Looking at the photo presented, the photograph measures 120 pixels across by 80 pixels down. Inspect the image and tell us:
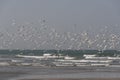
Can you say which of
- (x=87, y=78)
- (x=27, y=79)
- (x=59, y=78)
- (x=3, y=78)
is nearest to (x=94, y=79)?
(x=87, y=78)

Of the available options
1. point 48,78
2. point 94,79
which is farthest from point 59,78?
point 94,79

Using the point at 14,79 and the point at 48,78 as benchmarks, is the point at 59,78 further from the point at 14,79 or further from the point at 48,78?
the point at 14,79

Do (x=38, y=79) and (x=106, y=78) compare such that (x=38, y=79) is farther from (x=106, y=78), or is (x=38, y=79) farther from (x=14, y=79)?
(x=106, y=78)

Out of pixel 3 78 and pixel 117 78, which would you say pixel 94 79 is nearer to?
pixel 117 78

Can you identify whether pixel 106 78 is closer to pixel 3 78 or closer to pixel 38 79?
pixel 38 79

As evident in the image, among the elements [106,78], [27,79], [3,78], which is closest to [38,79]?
[27,79]

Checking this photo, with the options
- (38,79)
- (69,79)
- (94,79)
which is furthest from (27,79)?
(94,79)

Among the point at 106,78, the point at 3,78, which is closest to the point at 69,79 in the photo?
the point at 106,78
